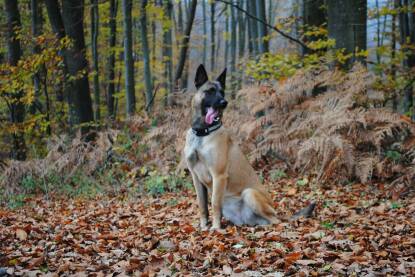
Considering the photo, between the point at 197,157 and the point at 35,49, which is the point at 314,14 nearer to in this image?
the point at 35,49

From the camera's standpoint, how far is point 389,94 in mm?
10242

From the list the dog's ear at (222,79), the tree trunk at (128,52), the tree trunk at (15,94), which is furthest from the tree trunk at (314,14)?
the dog's ear at (222,79)

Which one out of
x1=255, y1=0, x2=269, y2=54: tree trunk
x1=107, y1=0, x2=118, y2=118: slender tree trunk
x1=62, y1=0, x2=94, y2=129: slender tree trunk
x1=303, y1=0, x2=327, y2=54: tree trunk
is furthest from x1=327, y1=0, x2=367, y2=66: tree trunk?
x1=107, y1=0, x2=118, y2=118: slender tree trunk

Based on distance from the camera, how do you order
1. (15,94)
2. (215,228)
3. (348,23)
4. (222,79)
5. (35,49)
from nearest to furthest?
(215,228) → (222,79) → (348,23) → (15,94) → (35,49)

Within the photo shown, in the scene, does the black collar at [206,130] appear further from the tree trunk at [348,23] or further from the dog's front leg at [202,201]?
the tree trunk at [348,23]

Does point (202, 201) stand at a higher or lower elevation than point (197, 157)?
lower

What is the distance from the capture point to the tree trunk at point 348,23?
977 cm

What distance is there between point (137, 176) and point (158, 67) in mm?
15877

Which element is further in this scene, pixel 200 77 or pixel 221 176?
pixel 200 77

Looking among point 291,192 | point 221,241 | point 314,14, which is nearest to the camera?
point 221,241

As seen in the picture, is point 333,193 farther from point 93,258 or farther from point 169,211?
point 93,258

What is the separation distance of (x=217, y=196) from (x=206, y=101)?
1.14 meters

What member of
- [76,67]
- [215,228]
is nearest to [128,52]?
[76,67]

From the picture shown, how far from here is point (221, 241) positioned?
484cm
